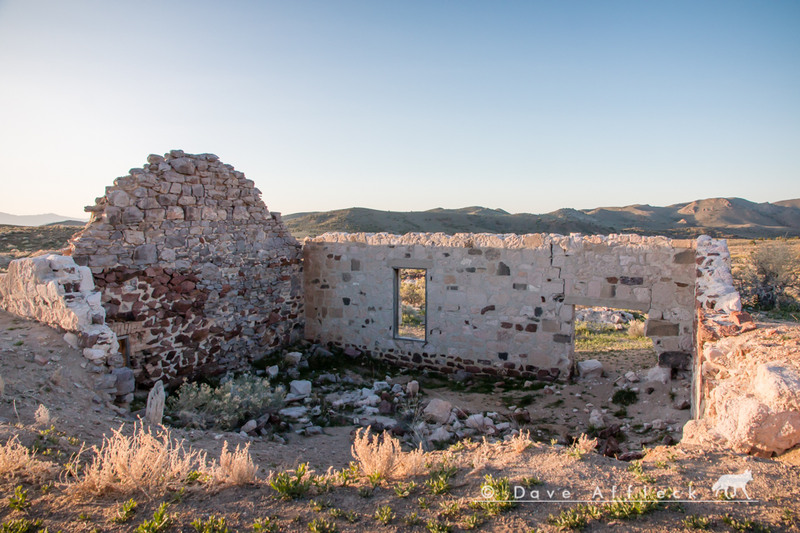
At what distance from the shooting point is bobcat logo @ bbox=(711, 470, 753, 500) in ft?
9.43

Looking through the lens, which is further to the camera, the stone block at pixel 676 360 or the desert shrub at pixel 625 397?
the stone block at pixel 676 360

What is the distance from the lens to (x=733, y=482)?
2.92 meters

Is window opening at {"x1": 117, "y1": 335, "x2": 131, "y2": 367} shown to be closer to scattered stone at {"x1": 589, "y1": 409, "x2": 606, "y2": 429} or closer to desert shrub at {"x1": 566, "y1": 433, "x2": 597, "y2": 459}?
desert shrub at {"x1": 566, "y1": 433, "x2": 597, "y2": 459}

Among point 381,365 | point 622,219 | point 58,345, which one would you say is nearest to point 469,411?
point 381,365

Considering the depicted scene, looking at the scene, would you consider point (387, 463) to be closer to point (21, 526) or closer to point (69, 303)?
point (21, 526)

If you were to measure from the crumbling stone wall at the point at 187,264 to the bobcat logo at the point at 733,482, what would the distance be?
6.68 meters

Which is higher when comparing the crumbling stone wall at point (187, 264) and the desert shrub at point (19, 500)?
the crumbling stone wall at point (187, 264)

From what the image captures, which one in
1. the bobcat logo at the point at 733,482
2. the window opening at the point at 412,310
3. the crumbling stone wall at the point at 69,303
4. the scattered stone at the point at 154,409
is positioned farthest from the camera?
the window opening at the point at 412,310

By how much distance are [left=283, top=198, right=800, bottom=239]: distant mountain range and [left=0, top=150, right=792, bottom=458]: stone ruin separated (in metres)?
21.5

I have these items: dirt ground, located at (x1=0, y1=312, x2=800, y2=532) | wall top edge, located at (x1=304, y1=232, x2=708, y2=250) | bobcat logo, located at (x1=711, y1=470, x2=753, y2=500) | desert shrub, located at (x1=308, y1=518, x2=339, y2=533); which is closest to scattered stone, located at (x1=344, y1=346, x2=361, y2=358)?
wall top edge, located at (x1=304, y1=232, x2=708, y2=250)

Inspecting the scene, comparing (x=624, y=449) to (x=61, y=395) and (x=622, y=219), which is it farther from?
(x=622, y=219)

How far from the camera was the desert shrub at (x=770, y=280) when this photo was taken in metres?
10.2

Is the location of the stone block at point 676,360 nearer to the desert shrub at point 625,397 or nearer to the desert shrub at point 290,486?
the desert shrub at point 625,397

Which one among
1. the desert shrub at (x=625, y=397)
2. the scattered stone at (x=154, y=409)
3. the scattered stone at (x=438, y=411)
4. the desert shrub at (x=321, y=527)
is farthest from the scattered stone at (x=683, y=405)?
the scattered stone at (x=154, y=409)
